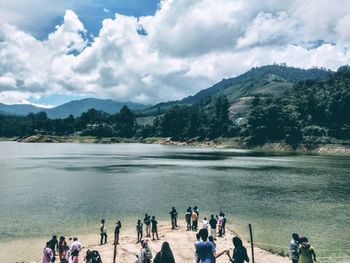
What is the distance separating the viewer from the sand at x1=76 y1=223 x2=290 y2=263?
28.0m

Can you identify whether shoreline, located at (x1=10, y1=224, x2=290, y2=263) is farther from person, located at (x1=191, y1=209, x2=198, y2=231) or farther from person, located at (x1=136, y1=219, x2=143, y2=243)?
person, located at (x1=191, y1=209, x2=198, y2=231)

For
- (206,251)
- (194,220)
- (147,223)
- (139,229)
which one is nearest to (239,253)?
(206,251)

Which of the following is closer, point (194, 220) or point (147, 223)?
point (147, 223)

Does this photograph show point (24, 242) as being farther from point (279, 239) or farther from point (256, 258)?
point (279, 239)

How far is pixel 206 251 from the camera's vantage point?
599 inches

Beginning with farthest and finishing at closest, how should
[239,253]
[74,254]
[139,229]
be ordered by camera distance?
1. [139,229]
2. [74,254]
3. [239,253]

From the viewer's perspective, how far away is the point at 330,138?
603 feet

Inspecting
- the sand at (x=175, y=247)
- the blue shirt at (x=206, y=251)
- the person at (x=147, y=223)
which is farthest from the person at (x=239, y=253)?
the person at (x=147, y=223)

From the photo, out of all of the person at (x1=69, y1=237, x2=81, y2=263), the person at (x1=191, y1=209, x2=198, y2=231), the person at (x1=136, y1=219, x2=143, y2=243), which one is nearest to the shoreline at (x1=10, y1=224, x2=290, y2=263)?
the person at (x1=136, y1=219, x2=143, y2=243)

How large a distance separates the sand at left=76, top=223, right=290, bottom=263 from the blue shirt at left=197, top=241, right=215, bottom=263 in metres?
13.0

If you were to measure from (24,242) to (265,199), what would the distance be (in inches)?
1449

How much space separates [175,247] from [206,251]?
54.6 feet

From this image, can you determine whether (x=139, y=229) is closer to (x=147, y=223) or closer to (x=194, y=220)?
(x=147, y=223)

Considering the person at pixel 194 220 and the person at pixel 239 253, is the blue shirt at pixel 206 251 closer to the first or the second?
the person at pixel 239 253
